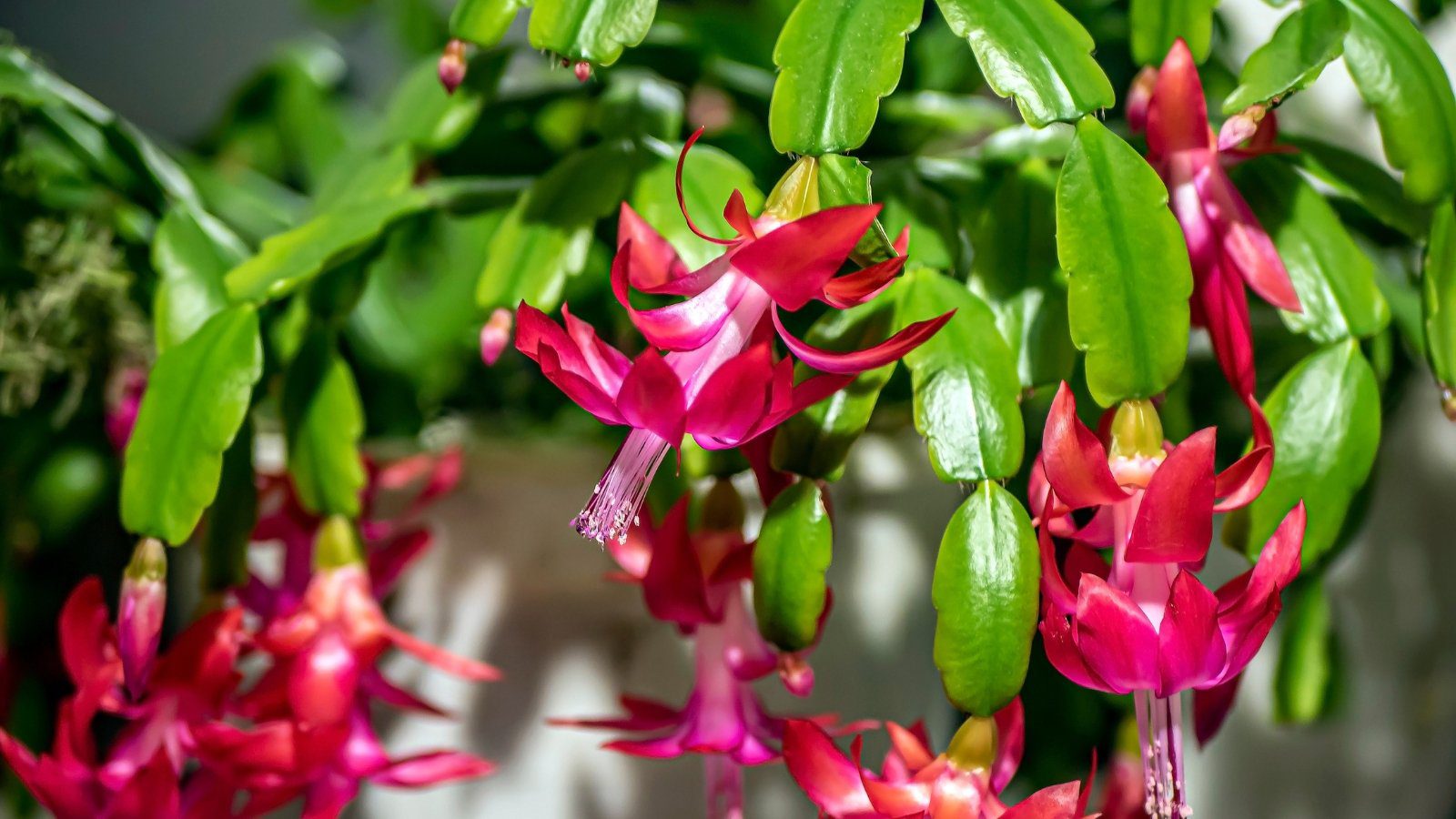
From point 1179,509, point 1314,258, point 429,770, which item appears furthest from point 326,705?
point 1314,258

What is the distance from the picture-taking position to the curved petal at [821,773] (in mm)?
427

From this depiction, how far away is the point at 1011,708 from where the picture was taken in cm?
46

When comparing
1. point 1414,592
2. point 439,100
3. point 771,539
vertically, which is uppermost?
point 439,100

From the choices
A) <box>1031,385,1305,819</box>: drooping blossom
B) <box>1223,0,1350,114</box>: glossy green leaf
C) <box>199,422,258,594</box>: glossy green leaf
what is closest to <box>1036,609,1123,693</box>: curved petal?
<box>1031,385,1305,819</box>: drooping blossom

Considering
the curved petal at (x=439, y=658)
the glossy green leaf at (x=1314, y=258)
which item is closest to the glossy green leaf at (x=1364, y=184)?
the glossy green leaf at (x=1314, y=258)

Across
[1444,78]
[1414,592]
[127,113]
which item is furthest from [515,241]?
[127,113]

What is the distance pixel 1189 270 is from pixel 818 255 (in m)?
0.15

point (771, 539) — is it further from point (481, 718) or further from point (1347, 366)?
point (481, 718)

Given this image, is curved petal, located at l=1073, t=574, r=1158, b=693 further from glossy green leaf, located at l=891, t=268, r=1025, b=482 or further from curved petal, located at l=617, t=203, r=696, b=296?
curved petal, located at l=617, t=203, r=696, b=296

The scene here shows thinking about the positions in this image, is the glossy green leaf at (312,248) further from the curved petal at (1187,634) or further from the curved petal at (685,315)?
the curved petal at (1187,634)

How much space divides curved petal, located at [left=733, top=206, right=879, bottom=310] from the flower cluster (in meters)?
0.31

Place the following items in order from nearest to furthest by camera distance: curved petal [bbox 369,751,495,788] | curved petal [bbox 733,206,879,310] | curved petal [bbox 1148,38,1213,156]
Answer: curved petal [bbox 733,206,879,310], curved petal [bbox 1148,38,1213,156], curved petal [bbox 369,751,495,788]

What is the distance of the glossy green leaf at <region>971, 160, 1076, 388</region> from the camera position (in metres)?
0.48

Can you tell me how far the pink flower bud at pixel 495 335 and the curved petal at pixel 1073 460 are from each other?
0.25 metres
